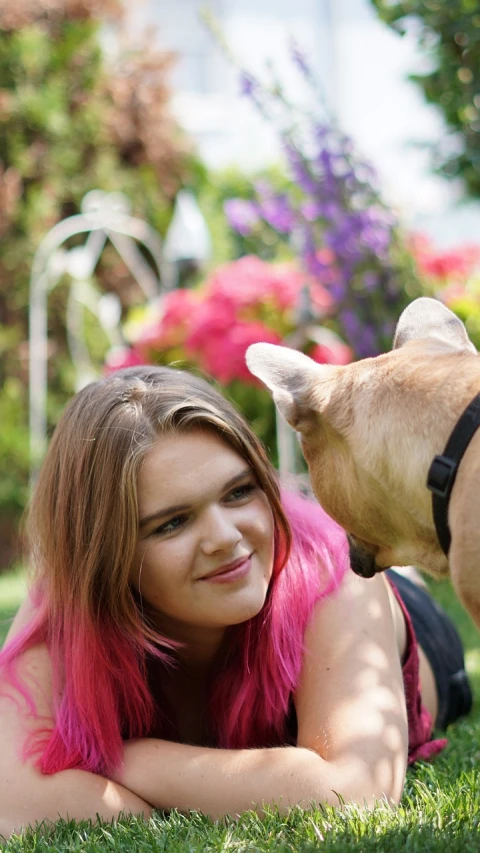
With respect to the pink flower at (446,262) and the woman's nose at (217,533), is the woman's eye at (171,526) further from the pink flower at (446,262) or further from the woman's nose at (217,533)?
the pink flower at (446,262)

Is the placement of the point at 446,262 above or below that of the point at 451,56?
below

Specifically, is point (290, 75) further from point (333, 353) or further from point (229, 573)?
point (229, 573)

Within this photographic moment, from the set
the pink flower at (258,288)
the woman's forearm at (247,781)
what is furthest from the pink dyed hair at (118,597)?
the pink flower at (258,288)

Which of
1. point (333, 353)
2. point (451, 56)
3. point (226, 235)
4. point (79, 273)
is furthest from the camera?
point (226, 235)

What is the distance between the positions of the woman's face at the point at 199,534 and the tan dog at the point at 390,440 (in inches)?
8.4

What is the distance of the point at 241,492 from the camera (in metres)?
2.32

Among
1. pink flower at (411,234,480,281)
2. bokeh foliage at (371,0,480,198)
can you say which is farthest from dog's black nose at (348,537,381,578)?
pink flower at (411,234,480,281)

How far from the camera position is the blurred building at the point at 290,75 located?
43.8 ft

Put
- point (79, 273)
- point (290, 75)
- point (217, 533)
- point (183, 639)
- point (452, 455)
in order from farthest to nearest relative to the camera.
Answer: point (290, 75) → point (79, 273) → point (183, 639) → point (217, 533) → point (452, 455)

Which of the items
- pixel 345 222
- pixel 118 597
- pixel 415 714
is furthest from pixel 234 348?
pixel 118 597

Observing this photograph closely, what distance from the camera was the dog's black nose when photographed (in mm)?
2146

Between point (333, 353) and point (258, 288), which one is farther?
point (258, 288)

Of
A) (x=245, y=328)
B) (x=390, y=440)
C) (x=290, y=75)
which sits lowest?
(x=245, y=328)

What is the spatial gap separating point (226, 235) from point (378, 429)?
27.1ft
